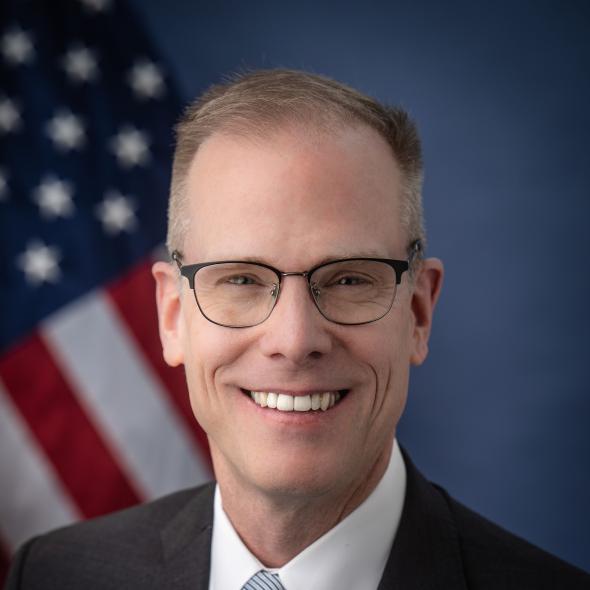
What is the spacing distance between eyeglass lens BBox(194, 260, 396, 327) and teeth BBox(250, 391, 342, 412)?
0.54 ft

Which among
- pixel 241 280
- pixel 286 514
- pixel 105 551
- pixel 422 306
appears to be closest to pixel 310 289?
pixel 241 280

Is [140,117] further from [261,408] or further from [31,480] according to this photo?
[261,408]

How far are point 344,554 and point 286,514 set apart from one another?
153mm

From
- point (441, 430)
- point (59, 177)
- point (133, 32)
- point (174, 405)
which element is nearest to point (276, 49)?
point (133, 32)

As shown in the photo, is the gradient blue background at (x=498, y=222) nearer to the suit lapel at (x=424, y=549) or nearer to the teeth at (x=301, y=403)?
the suit lapel at (x=424, y=549)

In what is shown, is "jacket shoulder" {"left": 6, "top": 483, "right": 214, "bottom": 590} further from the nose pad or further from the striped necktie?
the nose pad

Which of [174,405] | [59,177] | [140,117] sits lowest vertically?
[174,405]

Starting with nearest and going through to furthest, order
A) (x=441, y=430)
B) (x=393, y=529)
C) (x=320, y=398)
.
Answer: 1. (x=320, y=398)
2. (x=393, y=529)
3. (x=441, y=430)

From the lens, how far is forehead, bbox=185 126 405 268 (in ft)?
5.09

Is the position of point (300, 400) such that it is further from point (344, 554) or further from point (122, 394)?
point (122, 394)

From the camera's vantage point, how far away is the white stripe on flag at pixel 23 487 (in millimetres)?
3109

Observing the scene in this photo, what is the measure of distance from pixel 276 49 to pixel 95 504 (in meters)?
2.08

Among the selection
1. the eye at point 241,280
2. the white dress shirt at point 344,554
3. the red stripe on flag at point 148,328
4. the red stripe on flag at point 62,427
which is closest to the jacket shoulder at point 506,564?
the white dress shirt at point 344,554

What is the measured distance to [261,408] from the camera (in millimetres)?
1636
